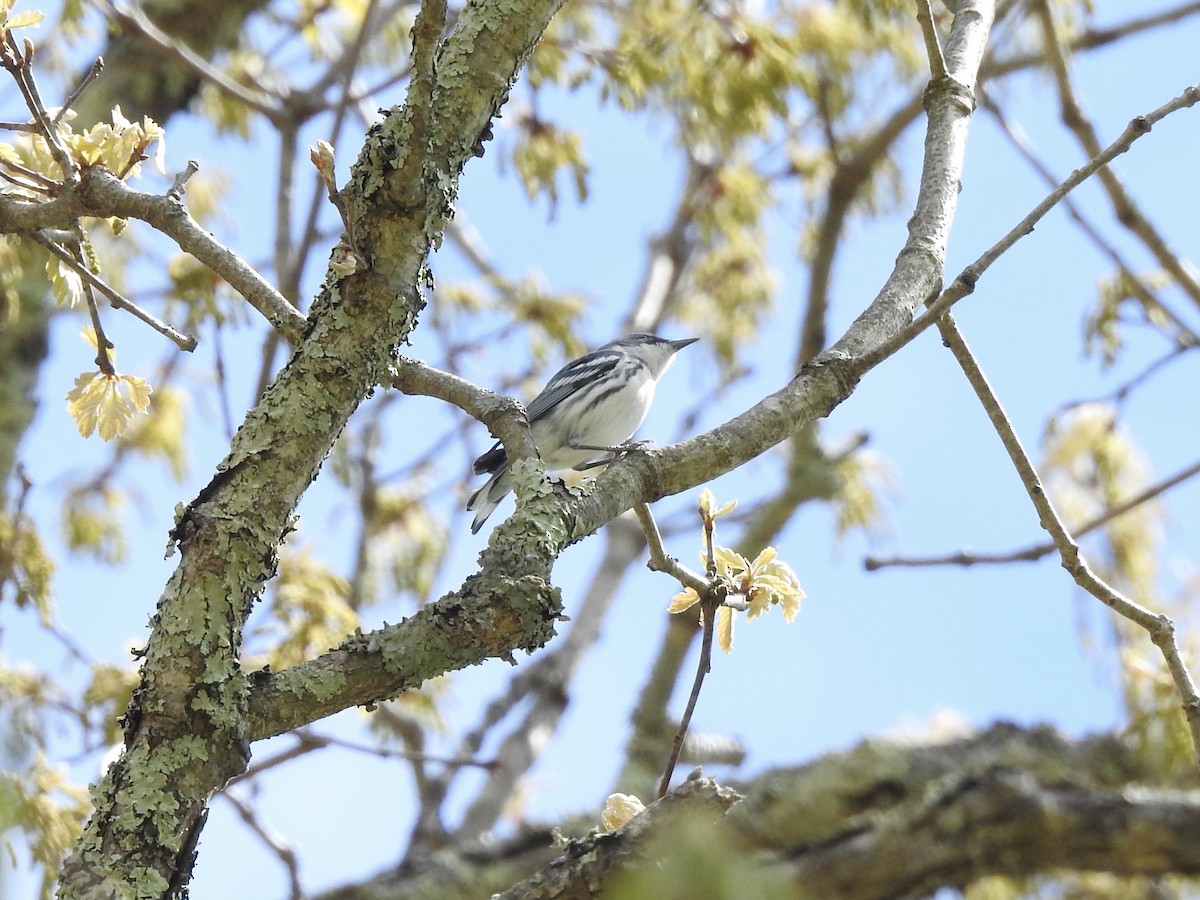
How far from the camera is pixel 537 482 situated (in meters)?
1.77

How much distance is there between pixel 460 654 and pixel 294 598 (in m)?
2.58

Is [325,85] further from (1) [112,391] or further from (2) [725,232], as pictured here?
(1) [112,391]

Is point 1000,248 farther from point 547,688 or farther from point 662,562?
point 547,688

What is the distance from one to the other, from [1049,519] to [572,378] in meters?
3.05

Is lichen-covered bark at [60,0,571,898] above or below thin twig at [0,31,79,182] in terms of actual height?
below

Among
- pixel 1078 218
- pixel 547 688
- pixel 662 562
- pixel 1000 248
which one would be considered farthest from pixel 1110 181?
pixel 547 688

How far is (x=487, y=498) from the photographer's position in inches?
182

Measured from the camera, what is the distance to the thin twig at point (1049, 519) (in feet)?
6.36

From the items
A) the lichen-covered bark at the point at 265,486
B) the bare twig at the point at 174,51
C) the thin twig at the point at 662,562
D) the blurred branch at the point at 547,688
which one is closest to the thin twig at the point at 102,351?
the lichen-covered bark at the point at 265,486

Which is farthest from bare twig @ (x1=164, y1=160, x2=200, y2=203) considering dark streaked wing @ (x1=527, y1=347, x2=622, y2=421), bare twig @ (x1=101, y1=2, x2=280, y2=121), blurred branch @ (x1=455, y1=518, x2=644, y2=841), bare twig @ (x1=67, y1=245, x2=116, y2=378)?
blurred branch @ (x1=455, y1=518, x2=644, y2=841)

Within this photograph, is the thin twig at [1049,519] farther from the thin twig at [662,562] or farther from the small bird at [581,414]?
the small bird at [581,414]

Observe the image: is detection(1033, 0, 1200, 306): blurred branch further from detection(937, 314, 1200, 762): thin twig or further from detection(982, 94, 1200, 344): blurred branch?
detection(937, 314, 1200, 762): thin twig

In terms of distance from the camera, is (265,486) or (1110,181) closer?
(265,486)

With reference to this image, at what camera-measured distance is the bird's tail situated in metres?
4.50
